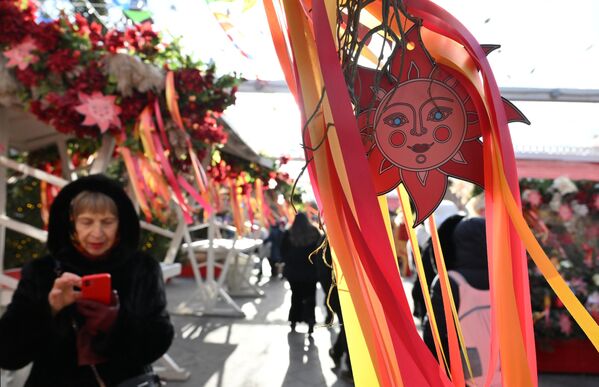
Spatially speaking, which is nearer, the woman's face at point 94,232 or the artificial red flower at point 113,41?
the woman's face at point 94,232

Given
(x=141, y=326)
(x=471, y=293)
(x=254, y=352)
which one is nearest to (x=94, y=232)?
(x=141, y=326)

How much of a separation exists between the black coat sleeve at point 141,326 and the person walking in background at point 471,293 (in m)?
1.51

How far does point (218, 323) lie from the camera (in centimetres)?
638

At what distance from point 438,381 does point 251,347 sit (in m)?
4.82

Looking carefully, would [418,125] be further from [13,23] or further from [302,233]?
[302,233]

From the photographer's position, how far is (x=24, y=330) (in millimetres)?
1575

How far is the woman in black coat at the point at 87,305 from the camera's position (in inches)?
62.4

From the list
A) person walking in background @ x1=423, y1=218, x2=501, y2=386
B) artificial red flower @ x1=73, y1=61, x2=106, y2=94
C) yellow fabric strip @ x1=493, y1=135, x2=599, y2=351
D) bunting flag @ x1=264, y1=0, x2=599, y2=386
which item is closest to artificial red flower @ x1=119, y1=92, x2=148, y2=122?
artificial red flower @ x1=73, y1=61, x2=106, y2=94

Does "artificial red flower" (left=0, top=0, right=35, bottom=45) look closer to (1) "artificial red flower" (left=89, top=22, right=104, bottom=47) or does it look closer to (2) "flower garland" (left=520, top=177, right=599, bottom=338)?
(1) "artificial red flower" (left=89, top=22, right=104, bottom=47)

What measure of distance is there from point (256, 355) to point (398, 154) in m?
4.49

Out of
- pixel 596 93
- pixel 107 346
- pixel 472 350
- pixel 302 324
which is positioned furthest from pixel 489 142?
pixel 302 324

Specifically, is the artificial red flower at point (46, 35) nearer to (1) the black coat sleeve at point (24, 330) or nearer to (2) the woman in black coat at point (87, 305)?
(2) the woman in black coat at point (87, 305)

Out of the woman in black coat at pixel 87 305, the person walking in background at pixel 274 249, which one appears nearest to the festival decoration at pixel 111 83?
the woman in black coat at pixel 87 305

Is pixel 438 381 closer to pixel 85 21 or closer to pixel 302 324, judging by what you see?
pixel 85 21
